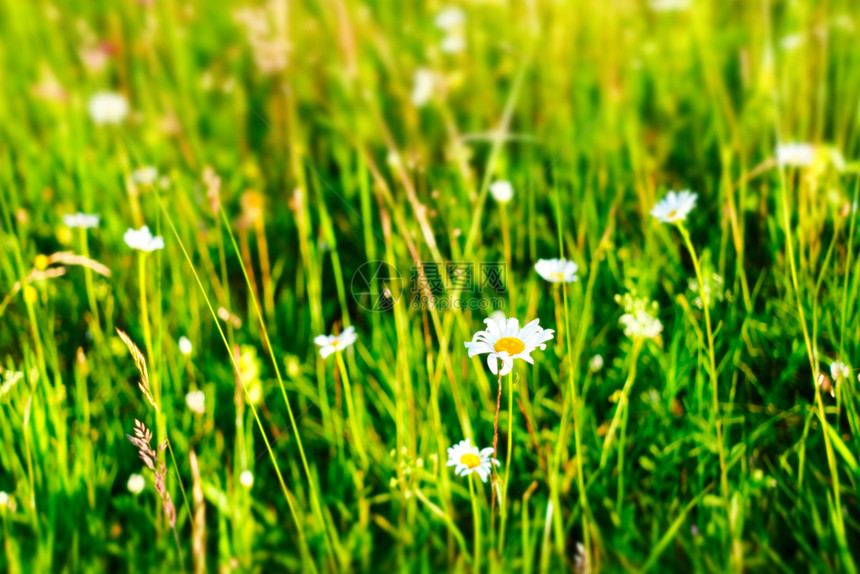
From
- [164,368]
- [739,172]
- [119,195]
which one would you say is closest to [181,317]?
[164,368]

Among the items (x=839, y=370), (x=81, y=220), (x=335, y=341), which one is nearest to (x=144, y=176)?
(x=81, y=220)

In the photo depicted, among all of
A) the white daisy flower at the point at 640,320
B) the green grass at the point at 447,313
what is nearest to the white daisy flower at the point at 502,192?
the green grass at the point at 447,313

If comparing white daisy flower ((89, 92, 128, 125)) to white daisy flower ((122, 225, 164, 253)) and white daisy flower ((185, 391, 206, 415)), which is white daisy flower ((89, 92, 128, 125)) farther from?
white daisy flower ((185, 391, 206, 415))

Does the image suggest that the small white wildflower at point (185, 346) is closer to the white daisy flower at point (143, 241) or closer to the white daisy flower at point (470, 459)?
the white daisy flower at point (143, 241)

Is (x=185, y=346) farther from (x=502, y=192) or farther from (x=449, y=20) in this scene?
(x=449, y=20)

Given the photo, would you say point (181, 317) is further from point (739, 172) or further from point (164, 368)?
point (739, 172)
